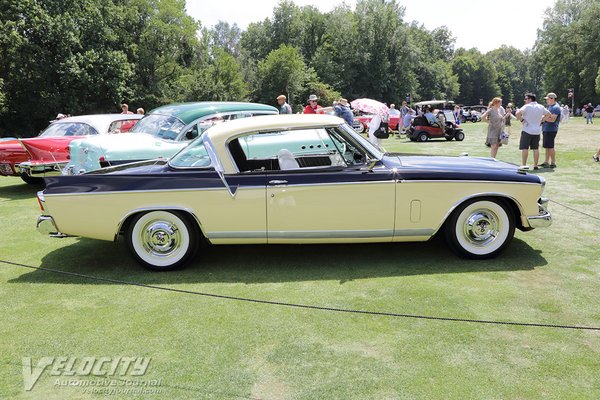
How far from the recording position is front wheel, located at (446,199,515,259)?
4.92 m

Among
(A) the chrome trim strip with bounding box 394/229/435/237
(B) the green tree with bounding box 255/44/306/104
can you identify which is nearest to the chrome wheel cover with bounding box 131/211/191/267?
(A) the chrome trim strip with bounding box 394/229/435/237

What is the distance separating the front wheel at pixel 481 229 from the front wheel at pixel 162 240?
270 centimetres

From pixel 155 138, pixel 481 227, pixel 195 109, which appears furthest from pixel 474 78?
pixel 481 227

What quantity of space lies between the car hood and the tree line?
3011 cm

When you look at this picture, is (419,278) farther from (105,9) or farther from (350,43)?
(350,43)

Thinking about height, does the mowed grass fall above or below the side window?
below

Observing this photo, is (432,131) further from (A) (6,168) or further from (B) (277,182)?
(B) (277,182)

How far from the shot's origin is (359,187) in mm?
4750

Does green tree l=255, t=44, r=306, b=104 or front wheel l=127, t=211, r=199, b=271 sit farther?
green tree l=255, t=44, r=306, b=104

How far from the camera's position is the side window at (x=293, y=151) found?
199 inches

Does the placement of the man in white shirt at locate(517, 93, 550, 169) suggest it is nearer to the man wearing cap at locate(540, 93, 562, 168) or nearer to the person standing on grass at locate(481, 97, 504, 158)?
the man wearing cap at locate(540, 93, 562, 168)

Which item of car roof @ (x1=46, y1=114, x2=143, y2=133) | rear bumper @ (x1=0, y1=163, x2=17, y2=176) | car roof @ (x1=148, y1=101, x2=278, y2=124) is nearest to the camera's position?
car roof @ (x1=148, y1=101, x2=278, y2=124)

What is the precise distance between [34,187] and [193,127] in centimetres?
472

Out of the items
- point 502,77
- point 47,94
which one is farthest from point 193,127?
point 502,77
